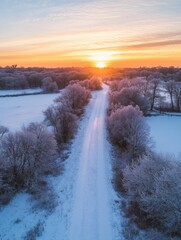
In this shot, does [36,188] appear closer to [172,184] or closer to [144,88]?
[172,184]

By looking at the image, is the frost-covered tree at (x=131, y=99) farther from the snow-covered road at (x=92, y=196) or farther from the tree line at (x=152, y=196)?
the tree line at (x=152, y=196)

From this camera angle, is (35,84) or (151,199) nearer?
(151,199)

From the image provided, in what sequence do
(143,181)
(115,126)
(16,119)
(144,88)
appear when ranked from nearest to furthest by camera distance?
1. (143,181)
2. (115,126)
3. (16,119)
4. (144,88)

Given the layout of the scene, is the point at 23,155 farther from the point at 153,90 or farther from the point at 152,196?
the point at 153,90

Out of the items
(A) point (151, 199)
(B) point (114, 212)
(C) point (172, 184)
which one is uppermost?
(C) point (172, 184)

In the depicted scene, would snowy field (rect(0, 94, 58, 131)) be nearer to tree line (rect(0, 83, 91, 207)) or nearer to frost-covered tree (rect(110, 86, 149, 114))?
tree line (rect(0, 83, 91, 207))

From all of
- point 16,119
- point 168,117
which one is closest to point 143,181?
point 16,119

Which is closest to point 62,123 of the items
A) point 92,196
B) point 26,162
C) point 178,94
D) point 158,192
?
point 26,162

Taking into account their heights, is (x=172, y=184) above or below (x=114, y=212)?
above
